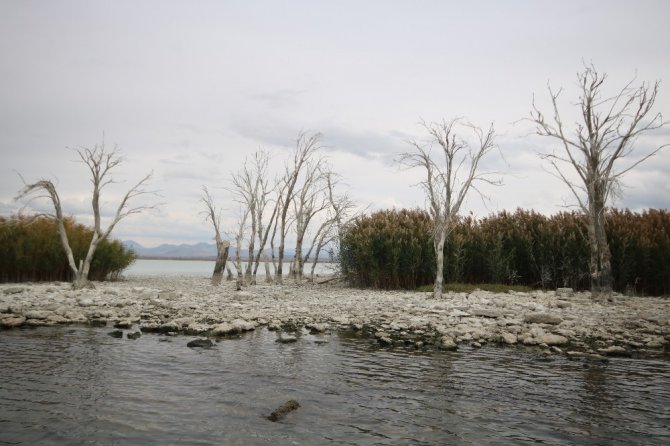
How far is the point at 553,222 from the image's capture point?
709 inches

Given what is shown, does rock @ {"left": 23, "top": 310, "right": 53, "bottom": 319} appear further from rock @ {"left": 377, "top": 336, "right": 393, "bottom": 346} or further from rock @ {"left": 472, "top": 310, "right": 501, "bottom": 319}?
rock @ {"left": 472, "top": 310, "right": 501, "bottom": 319}

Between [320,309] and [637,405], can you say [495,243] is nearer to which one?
[320,309]

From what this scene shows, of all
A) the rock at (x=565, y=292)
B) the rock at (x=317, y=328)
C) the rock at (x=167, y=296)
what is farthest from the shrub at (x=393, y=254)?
the rock at (x=317, y=328)

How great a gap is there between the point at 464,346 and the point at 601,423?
12.5ft

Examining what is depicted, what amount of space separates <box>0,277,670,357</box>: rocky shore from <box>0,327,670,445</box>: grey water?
0.98m

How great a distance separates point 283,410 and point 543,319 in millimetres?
7552

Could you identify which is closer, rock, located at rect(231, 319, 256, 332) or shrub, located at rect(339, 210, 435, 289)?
rock, located at rect(231, 319, 256, 332)

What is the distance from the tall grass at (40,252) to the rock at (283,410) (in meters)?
17.0

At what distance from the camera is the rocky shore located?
29.2 ft

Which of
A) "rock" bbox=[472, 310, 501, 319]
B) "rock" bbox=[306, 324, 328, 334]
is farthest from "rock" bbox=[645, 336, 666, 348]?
"rock" bbox=[306, 324, 328, 334]

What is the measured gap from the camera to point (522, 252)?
59.0 ft

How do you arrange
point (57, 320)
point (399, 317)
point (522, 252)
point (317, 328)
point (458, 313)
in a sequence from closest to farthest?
point (317, 328) → point (57, 320) → point (399, 317) → point (458, 313) → point (522, 252)

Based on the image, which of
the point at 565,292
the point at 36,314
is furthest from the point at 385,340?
the point at 565,292

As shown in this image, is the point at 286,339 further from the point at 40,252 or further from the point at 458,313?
the point at 40,252
